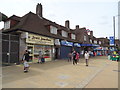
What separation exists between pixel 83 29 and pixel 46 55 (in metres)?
20.1

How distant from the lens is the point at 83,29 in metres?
33.8

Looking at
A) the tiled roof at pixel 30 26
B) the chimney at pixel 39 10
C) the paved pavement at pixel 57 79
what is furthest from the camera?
the chimney at pixel 39 10

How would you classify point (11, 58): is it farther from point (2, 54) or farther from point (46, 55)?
point (46, 55)

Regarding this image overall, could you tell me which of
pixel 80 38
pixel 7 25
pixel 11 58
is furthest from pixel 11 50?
pixel 80 38

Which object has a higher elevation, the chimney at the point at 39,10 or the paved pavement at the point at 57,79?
the chimney at the point at 39,10

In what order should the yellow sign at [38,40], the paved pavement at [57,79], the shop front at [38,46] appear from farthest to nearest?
the shop front at [38,46]
the yellow sign at [38,40]
the paved pavement at [57,79]

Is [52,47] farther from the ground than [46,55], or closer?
farther from the ground

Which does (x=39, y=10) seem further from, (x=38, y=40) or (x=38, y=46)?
(x=38, y=46)

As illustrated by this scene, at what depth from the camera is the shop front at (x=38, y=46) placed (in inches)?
562

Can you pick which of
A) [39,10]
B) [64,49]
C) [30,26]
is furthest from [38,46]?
[39,10]

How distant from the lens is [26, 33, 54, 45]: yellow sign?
13961mm

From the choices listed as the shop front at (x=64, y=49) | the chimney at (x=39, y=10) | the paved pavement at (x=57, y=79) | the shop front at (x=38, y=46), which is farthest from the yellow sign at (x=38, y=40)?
the chimney at (x=39, y=10)

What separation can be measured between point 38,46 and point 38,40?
102 centimetres

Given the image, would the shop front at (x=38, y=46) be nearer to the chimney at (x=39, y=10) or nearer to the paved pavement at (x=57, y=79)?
the paved pavement at (x=57, y=79)
